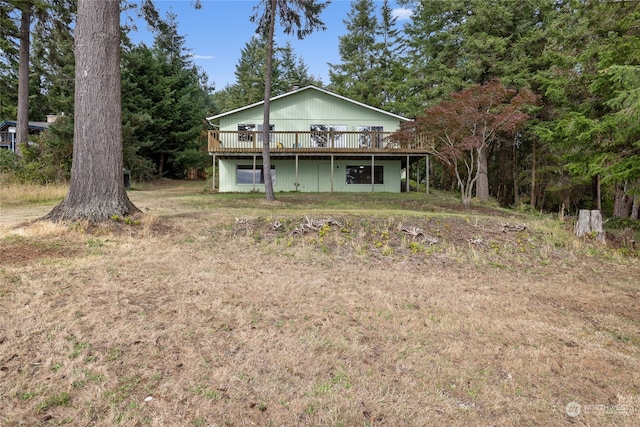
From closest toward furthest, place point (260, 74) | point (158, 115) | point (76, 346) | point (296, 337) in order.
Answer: point (76, 346)
point (296, 337)
point (158, 115)
point (260, 74)

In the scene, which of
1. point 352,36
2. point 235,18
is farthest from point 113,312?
point 352,36

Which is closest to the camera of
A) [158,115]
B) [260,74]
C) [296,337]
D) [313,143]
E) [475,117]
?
[296,337]

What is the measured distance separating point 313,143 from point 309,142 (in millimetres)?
235

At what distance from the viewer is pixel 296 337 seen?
3127 mm

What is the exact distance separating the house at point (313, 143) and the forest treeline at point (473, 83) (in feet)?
11.2

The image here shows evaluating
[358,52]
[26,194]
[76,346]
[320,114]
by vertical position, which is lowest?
[76,346]

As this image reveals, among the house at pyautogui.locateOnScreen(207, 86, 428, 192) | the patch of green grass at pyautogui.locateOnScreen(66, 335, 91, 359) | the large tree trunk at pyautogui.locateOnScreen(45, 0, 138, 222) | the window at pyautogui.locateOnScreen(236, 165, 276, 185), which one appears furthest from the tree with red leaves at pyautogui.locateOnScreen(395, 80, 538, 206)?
the patch of green grass at pyautogui.locateOnScreen(66, 335, 91, 359)

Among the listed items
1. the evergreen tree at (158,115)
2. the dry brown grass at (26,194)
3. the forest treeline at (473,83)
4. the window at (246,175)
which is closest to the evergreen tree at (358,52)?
the forest treeline at (473,83)

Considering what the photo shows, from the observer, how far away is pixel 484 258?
648cm

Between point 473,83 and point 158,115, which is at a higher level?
point 158,115

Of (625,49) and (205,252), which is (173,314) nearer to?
(205,252)

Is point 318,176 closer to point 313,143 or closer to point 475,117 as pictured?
point 313,143

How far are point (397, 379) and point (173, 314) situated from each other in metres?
2.11

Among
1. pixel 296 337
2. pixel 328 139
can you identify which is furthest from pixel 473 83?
pixel 296 337
